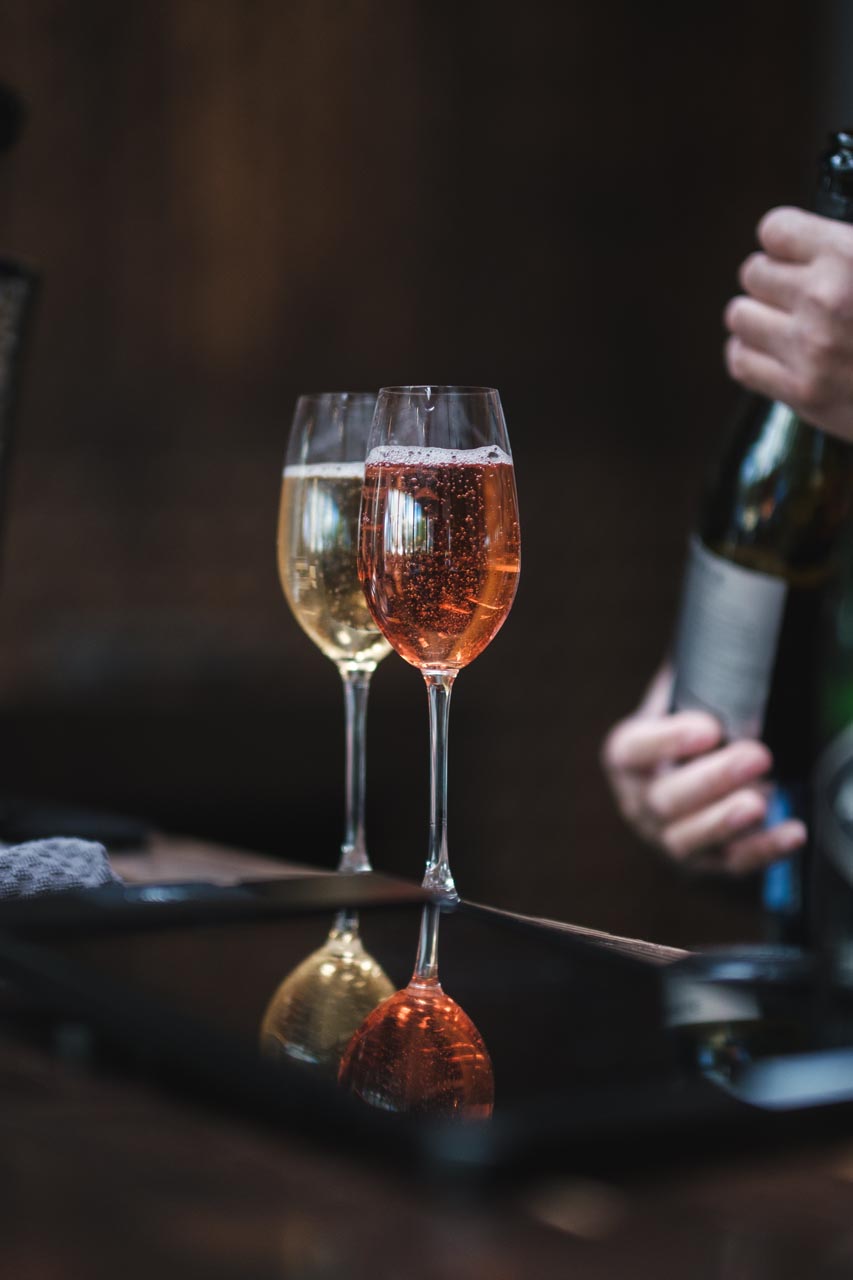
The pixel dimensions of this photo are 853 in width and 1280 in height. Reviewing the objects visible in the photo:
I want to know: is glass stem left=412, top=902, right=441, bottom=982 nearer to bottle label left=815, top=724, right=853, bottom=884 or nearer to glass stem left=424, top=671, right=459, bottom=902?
glass stem left=424, top=671, right=459, bottom=902

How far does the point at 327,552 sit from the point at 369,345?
294cm

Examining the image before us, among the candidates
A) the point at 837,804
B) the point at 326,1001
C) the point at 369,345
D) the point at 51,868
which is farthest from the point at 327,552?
the point at 369,345

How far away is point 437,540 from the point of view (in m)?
0.71

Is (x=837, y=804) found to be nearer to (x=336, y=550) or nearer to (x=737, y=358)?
(x=737, y=358)

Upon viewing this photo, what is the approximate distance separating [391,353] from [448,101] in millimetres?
666

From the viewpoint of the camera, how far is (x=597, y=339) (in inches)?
158

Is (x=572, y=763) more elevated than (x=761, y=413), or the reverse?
(x=761, y=413)

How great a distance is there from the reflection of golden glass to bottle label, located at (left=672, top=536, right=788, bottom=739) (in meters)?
0.63

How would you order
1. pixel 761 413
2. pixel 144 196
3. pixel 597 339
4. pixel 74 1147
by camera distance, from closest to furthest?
pixel 74 1147, pixel 761 413, pixel 144 196, pixel 597 339

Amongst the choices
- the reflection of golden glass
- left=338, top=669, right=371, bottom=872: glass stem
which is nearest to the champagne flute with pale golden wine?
left=338, top=669, right=371, bottom=872: glass stem

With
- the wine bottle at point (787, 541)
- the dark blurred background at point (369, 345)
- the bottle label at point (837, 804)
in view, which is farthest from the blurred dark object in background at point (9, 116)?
the dark blurred background at point (369, 345)

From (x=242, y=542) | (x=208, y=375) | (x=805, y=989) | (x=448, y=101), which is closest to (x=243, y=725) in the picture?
(x=242, y=542)

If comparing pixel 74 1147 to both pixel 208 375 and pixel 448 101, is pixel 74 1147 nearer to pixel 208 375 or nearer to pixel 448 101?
pixel 208 375

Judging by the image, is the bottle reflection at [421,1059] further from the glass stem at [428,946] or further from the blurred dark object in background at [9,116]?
the blurred dark object in background at [9,116]
